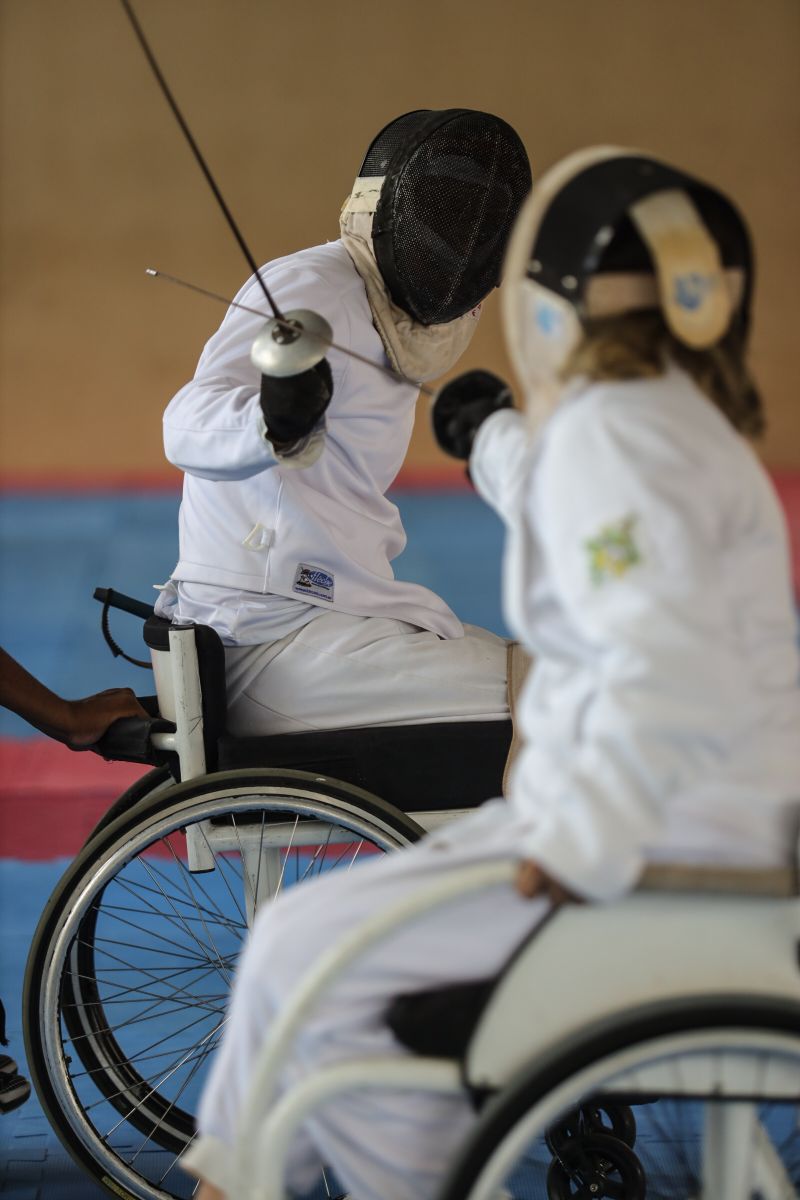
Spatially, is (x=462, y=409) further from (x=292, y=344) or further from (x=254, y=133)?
(x=254, y=133)

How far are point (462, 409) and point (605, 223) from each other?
40 cm

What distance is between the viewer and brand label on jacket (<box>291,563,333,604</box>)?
1.87m

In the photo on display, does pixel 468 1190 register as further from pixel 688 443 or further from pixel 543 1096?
pixel 688 443

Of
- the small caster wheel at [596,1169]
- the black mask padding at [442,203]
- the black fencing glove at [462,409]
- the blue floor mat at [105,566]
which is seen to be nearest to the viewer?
the black fencing glove at [462,409]

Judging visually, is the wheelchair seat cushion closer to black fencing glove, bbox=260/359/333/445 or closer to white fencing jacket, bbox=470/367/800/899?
black fencing glove, bbox=260/359/333/445

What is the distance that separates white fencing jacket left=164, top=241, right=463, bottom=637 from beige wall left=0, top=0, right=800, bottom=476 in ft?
18.1

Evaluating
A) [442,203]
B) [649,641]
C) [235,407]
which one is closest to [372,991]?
[649,641]

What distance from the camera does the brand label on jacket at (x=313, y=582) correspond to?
187 centimetres

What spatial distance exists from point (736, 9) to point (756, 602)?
7372 mm

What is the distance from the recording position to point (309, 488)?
74.8 inches

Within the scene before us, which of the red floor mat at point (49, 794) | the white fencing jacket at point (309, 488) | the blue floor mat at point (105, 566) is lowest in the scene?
the blue floor mat at point (105, 566)

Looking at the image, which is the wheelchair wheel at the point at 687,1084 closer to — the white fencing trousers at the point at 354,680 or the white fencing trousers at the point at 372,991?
the white fencing trousers at the point at 372,991

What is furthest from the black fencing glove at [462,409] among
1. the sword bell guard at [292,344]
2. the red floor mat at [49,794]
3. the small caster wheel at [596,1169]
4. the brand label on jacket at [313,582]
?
the red floor mat at [49,794]

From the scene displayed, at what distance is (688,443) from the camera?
3.73 feet
